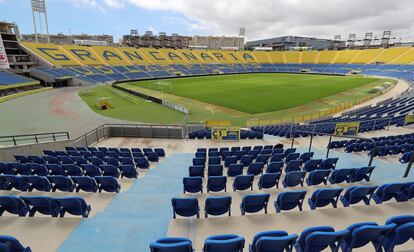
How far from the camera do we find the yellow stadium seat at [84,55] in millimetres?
66438

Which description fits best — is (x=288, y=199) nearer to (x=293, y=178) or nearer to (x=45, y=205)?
(x=293, y=178)

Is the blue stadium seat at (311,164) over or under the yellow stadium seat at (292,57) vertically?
under

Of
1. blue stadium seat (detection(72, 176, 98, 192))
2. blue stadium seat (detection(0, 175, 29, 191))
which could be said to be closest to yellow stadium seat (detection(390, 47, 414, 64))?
blue stadium seat (detection(72, 176, 98, 192))

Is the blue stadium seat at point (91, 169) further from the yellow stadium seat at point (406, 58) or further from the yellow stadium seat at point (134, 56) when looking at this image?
the yellow stadium seat at point (406, 58)

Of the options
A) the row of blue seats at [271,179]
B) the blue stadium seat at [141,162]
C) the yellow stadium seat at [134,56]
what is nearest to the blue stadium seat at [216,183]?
the row of blue seats at [271,179]

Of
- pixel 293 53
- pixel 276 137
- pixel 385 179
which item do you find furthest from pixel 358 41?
pixel 385 179

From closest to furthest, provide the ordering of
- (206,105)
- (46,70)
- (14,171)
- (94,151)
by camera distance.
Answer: (14,171)
(94,151)
(206,105)
(46,70)

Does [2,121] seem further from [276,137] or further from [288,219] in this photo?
[288,219]

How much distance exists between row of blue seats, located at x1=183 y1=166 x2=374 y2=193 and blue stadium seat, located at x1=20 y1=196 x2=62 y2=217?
325cm

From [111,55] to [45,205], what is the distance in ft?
253

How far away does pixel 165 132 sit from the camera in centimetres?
1838

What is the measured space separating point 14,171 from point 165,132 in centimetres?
1019

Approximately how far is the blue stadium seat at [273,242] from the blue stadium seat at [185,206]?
1.86 m

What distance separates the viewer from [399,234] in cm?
381
